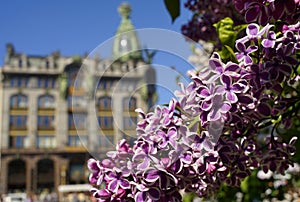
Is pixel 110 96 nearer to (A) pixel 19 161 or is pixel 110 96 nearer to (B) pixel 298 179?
(B) pixel 298 179

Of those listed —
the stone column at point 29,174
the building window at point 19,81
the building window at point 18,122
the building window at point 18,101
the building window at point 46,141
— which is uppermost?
the building window at point 19,81

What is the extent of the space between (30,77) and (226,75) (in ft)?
170

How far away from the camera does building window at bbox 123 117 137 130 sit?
49.2 inches

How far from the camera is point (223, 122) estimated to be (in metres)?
1.10

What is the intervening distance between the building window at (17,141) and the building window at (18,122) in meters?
0.92

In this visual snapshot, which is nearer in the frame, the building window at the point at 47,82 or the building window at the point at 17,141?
the building window at the point at 17,141

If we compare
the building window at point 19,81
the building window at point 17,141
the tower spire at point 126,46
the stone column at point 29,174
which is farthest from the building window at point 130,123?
the building window at point 19,81

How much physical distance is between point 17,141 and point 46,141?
2976 mm

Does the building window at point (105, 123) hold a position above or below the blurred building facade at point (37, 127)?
below

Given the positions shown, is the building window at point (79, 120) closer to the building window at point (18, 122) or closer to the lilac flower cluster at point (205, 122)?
the lilac flower cluster at point (205, 122)

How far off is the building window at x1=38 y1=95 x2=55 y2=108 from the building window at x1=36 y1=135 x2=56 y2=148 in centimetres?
328

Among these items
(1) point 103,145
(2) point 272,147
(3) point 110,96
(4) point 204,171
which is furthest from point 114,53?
(2) point 272,147

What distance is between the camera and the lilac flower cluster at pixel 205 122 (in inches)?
42.8

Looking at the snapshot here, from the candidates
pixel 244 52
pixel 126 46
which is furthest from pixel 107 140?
pixel 244 52
